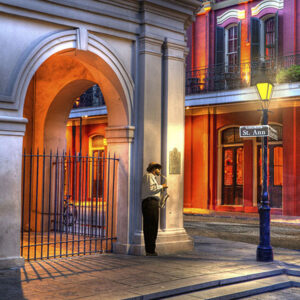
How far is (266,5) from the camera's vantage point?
21.5 metres

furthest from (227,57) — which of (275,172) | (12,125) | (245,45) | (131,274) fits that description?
(131,274)

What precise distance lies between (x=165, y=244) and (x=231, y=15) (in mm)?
15316

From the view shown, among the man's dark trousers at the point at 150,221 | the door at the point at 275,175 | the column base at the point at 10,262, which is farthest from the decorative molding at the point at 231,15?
the column base at the point at 10,262

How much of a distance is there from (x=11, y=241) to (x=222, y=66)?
15906mm

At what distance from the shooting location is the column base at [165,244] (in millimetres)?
9711

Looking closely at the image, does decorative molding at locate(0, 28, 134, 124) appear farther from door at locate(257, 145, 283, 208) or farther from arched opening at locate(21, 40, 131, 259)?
door at locate(257, 145, 283, 208)

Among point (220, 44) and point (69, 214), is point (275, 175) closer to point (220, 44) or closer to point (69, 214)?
point (220, 44)

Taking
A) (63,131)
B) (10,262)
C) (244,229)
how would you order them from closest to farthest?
(10,262) < (63,131) < (244,229)

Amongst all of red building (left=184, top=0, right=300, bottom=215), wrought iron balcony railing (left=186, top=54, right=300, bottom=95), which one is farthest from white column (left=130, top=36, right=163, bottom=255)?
wrought iron balcony railing (left=186, top=54, right=300, bottom=95)

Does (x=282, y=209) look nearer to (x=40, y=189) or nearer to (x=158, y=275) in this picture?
(x=40, y=189)

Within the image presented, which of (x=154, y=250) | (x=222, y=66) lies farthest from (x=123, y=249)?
(x=222, y=66)

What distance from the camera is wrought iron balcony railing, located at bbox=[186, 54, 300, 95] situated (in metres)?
20.6

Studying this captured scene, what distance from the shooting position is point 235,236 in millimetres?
13781

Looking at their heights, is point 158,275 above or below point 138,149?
below
